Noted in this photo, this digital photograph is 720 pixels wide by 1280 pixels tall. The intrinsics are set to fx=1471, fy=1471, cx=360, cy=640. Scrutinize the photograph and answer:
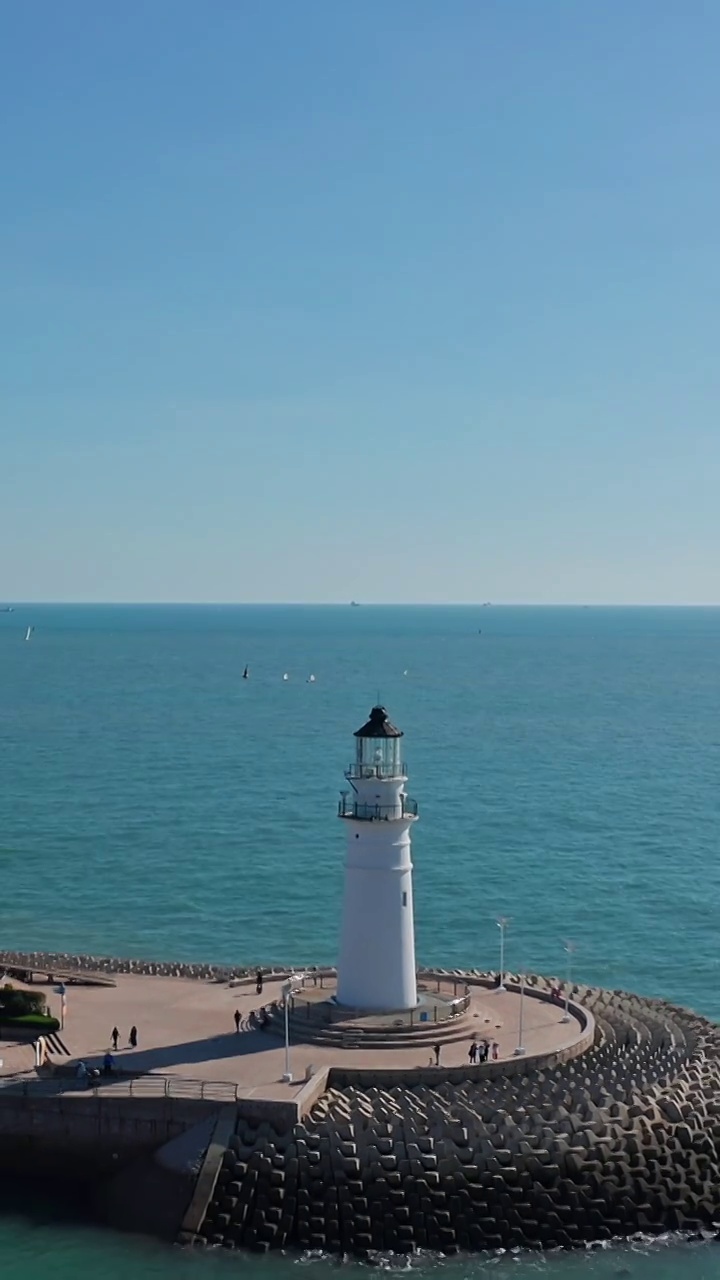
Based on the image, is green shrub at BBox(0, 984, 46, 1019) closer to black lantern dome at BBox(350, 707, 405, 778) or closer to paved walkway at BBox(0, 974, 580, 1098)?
paved walkway at BBox(0, 974, 580, 1098)

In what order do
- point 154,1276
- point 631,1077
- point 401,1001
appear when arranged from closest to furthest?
point 154,1276
point 631,1077
point 401,1001

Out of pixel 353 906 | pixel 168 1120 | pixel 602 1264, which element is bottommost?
pixel 602 1264

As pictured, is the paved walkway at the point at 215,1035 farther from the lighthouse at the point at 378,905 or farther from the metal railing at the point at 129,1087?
the lighthouse at the point at 378,905

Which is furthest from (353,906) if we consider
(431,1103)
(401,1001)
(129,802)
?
(129,802)

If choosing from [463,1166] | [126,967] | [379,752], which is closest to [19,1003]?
[126,967]

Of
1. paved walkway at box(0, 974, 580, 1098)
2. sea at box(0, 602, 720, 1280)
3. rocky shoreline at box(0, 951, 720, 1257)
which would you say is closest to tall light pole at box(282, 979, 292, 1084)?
paved walkway at box(0, 974, 580, 1098)

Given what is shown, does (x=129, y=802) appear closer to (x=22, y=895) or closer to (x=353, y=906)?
(x=22, y=895)

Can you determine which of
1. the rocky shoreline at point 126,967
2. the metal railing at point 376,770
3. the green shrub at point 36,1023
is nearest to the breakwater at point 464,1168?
the green shrub at point 36,1023

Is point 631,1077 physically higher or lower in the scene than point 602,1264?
higher
